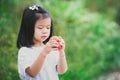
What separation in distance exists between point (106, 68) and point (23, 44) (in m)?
1.43

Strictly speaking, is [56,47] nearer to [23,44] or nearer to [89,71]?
[23,44]

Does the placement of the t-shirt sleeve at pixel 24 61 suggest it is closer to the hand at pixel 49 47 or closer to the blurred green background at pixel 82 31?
the hand at pixel 49 47

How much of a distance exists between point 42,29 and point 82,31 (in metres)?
1.36

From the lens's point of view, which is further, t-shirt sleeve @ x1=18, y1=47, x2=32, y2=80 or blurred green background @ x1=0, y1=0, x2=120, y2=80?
blurred green background @ x1=0, y1=0, x2=120, y2=80

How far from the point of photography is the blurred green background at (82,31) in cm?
265

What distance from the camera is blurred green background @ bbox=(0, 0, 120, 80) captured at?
265 cm

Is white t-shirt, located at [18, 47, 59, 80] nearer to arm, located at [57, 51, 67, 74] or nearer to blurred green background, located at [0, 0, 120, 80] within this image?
arm, located at [57, 51, 67, 74]

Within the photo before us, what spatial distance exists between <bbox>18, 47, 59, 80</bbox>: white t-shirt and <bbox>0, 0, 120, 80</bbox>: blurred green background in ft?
1.71

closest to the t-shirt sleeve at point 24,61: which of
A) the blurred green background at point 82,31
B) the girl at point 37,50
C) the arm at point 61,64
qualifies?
the girl at point 37,50

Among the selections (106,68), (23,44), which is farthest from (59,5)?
(23,44)

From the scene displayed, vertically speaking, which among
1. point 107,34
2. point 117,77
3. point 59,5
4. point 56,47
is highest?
point 56,47

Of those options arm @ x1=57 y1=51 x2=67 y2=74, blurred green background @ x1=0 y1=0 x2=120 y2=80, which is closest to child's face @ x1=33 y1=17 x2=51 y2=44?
arm @ x1=57 y1=51 x2=67 y2=74

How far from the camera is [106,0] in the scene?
3.80 m

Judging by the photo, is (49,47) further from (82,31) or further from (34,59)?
(82,31)
